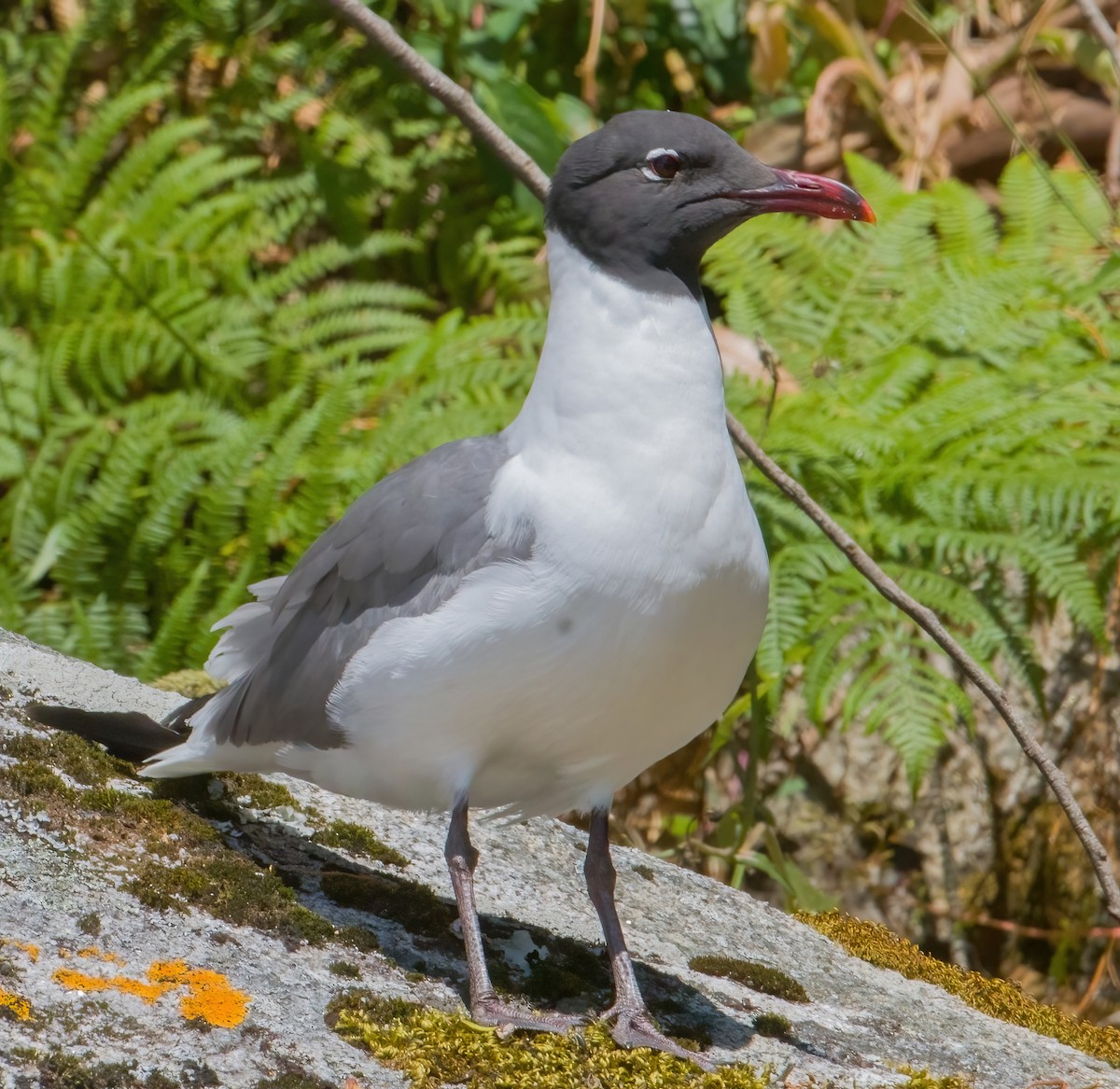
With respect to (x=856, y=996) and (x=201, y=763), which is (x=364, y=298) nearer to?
(x=201, y=763)

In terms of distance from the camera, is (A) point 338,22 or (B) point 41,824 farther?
(A) point 338,22

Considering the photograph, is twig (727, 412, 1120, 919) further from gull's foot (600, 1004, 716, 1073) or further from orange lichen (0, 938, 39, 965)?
orange lichen (0, 938, 39, 965)

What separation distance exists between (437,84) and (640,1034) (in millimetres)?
1949

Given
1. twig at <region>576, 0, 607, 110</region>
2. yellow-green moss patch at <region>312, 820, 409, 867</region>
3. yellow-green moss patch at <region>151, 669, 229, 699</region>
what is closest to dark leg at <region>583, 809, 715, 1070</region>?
yellow-green moss patch at <region>312, 820, 409, 867</region>

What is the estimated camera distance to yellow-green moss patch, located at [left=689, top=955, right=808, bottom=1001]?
3.18 m

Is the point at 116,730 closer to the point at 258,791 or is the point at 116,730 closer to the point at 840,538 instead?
the point at 258,791

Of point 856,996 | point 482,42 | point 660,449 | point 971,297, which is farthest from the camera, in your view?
point 482,42

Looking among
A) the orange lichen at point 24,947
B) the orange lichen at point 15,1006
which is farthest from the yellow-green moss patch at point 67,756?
the orange lichen at point 15,1006

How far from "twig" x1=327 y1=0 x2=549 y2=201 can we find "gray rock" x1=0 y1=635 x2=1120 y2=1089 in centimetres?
146

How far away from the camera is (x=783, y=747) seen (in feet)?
17.7

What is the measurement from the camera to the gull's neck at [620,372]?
2.79 meters

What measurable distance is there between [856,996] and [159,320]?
12.8 feet

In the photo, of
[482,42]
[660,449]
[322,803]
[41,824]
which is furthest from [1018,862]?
[482,42]

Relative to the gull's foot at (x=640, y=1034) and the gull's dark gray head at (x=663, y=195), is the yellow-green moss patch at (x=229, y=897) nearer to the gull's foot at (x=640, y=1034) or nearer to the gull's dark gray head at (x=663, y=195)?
the gull's foot at (x=640, y=1034)
